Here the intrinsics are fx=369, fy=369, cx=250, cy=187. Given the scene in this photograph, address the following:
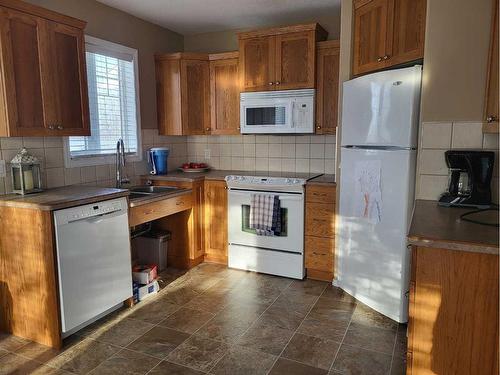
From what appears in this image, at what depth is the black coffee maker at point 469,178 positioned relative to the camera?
205cm

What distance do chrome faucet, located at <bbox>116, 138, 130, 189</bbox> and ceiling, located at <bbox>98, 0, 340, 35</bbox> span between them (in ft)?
4.13

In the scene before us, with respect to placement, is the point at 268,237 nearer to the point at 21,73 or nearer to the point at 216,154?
the point at 216,154

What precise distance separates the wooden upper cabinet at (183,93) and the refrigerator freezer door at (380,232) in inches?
69.7

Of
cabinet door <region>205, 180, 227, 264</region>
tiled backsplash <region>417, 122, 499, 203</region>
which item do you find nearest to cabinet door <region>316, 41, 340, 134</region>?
cabinet door <region>205, 180, 227, 264</region>

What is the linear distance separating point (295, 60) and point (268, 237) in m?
1.71

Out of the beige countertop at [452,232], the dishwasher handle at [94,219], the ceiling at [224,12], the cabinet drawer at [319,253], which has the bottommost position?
the cabinet drawer at [319,253]

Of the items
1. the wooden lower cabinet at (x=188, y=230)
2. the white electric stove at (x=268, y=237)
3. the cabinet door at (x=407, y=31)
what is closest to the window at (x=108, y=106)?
the wooden lower cabinet at (x=188, y=230)

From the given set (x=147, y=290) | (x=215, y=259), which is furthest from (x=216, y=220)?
(x=147, y=290)

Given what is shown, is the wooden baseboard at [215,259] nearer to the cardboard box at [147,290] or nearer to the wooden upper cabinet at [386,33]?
the cardboard box at [147,290]

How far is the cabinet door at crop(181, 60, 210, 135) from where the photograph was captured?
12.9 feet

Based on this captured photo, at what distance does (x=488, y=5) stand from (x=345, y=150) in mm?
1297

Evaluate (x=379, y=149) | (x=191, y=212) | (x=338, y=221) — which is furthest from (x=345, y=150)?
(x=191, y=212)

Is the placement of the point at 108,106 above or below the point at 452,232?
above

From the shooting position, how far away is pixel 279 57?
355 cm
